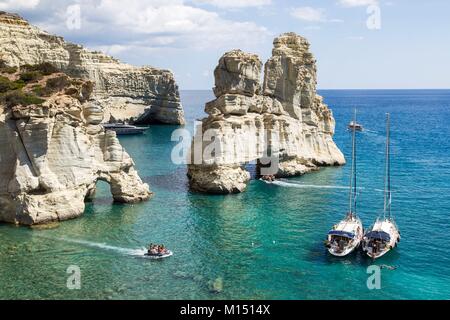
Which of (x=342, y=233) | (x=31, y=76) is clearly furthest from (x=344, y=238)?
(x=31, y=76)

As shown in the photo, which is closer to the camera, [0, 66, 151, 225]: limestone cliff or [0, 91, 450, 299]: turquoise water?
[0, 91, 450, 299]: turquoise water

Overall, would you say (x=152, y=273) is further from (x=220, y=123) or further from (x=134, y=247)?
(x=220, y=123)

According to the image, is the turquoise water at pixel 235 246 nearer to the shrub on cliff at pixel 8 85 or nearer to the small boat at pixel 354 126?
the small boat at pixel 354 126

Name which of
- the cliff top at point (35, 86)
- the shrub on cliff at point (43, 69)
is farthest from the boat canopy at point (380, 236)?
the shrub on cliff at point (43, 69)

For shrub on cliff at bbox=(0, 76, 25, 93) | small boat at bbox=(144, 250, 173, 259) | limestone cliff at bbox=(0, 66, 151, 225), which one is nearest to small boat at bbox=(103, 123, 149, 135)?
limestone cliff at bbox=(0, 66, 151, 225)

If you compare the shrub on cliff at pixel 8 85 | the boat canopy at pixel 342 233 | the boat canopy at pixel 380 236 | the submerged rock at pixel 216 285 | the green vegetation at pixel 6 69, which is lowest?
the submerged rock at pixel 216 285

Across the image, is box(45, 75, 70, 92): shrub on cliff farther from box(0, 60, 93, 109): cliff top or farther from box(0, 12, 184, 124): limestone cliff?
box(0, 12, 184, 124): limestone cliff
